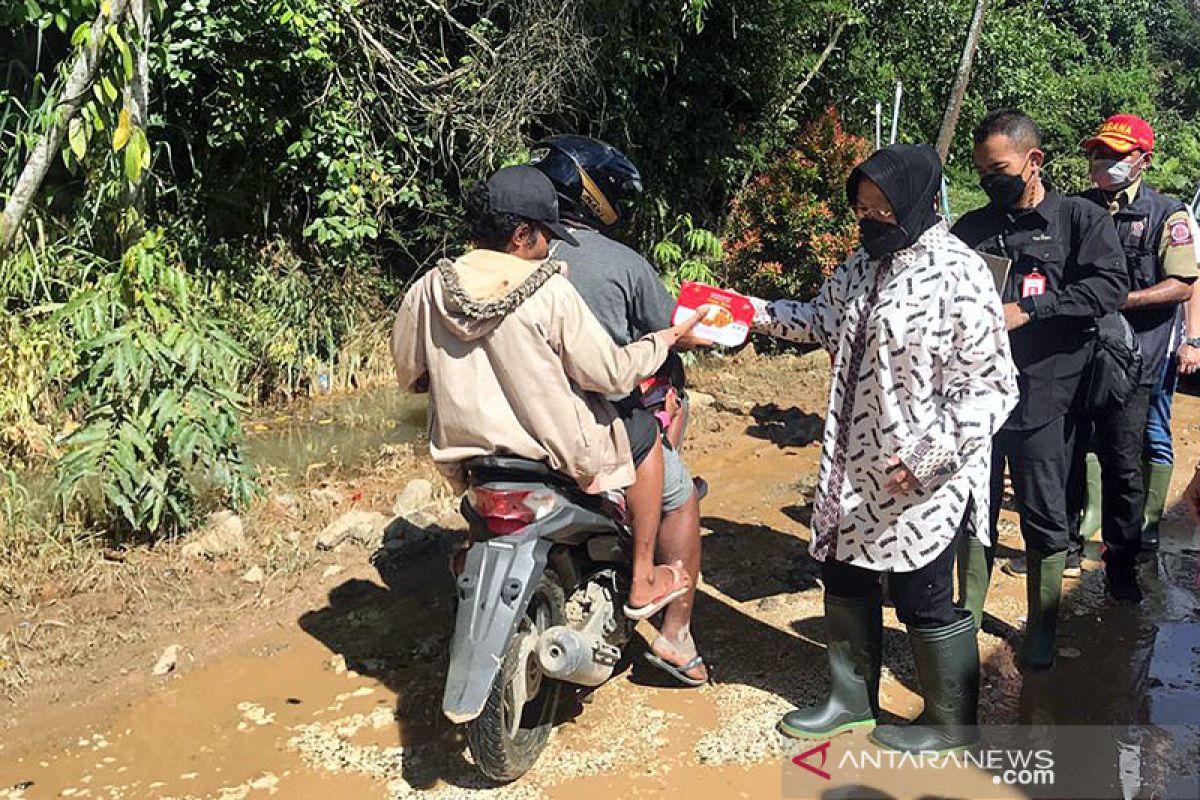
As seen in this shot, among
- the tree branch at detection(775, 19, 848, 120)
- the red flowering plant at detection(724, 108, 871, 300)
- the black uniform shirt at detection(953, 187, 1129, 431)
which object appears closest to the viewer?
the black uniform shirt at detection(953, 187, 1129, 431)

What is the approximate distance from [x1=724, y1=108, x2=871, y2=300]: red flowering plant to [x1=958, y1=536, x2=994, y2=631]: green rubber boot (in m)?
5.76

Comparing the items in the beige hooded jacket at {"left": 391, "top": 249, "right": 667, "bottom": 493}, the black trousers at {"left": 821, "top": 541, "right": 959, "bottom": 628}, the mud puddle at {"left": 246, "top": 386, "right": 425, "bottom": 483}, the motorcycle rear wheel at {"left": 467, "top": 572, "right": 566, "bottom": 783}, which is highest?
the beige hooded jacket at {"left": 391, "top": 249, "right": 667, "bottom": 493}

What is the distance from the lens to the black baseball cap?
313cm

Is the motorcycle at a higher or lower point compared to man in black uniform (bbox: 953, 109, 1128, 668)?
lower

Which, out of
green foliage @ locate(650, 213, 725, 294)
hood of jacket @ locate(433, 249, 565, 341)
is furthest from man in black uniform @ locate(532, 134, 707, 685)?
green foliage @ locate(650, 213, 725, 294)

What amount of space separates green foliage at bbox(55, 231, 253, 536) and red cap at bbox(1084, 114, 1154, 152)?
3.96m

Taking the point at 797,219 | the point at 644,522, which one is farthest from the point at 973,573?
the point at 797,219

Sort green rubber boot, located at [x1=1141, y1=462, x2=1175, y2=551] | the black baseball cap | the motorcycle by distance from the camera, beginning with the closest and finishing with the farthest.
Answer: the motorcycle → the black baseball cap → green rubber boot, located at [x1=1141, y1=462, x2=1175, y2=551]

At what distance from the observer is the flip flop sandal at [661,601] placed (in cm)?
358

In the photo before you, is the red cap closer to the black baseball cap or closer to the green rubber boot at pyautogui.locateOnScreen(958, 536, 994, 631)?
the green rubber boot at pyautogui.locateOnScreen(958, 536, 994, 631)

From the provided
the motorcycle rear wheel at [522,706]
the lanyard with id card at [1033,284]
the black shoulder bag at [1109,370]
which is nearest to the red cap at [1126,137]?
the black shoulder bag at [1109,370]

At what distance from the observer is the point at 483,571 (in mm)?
3078

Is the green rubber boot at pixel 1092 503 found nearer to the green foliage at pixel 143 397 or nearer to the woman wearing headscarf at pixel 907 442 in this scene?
the woman wearing headscarf at pixel 907 442

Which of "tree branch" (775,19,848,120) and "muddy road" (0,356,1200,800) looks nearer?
"muddy road" (0,356,1200,800)
